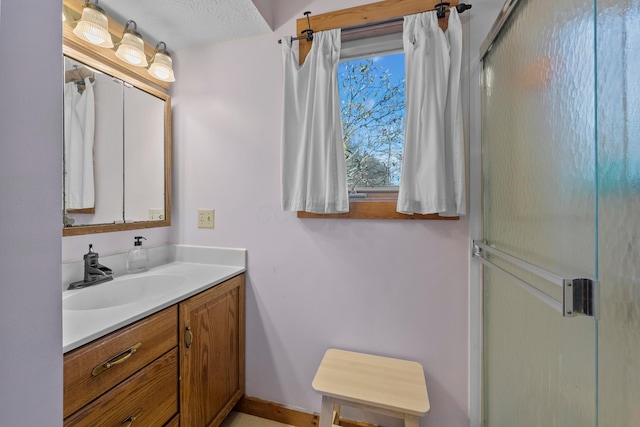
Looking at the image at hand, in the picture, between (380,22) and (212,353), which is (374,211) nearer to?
(380,22)

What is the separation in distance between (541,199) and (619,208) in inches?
7.8

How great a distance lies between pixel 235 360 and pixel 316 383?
573 mm

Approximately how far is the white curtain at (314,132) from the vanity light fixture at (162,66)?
695 millimetres

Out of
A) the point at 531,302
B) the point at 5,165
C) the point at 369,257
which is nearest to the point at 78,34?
the point at 5,165

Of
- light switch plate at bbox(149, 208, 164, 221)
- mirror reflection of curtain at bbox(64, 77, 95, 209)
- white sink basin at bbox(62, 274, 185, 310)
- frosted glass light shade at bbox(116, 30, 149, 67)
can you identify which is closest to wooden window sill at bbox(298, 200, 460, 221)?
white sink basin at bbox(62, 274, 185, 310)

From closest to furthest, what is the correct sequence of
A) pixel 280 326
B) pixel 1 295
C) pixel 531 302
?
pixel 1 295 < pixel 531 302 < pixel 280 326

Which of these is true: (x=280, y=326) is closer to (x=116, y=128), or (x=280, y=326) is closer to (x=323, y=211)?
(x=323, y=211)

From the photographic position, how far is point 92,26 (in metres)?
1.13

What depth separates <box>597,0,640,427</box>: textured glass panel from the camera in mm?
506

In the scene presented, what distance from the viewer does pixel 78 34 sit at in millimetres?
1118

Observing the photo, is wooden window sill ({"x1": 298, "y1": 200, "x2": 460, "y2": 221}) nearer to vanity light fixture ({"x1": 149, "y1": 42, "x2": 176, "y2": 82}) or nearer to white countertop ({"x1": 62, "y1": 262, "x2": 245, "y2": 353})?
white countertop ({"x1": 62, "y1": 262, "x2": 245, "y2": 353})

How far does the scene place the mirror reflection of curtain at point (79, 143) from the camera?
110cm

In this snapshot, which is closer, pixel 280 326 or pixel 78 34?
pixel 78 34

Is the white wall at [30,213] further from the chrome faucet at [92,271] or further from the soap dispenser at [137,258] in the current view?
the soap dispenser at [137,258]
